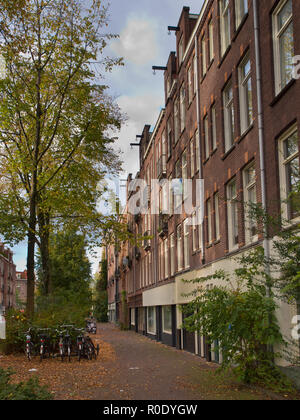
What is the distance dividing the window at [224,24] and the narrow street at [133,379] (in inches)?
399

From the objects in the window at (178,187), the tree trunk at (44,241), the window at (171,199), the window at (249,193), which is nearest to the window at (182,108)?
A: the window at (178,187)

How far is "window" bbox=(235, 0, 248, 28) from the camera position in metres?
14.8

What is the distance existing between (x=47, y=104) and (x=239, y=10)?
10.6 m

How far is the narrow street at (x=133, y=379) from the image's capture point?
10086 mm

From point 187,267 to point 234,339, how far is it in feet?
40.0

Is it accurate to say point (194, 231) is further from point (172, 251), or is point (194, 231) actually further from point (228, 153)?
point (172, 251)

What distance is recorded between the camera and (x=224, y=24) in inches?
666

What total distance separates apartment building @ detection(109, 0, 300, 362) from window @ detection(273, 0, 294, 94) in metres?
0.02

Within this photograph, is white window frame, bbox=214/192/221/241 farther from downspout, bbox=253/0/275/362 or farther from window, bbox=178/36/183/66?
window, bbox=178/36/183/66

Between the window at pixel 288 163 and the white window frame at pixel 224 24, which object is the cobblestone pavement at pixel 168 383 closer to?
the window at pixel 288 163

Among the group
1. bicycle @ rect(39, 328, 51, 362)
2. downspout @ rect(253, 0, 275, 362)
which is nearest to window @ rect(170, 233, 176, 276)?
bicycle @ rect(39, 328, 51, 362)

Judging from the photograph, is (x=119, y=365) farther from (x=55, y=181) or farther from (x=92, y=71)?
(x=92, y=71)

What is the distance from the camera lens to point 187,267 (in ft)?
75.2
